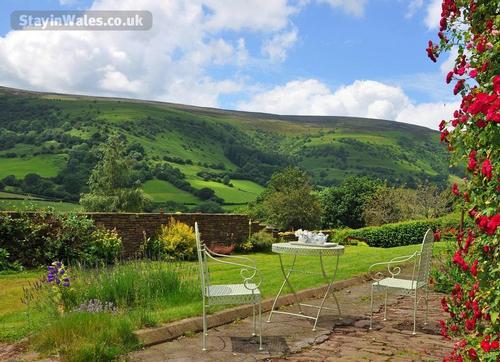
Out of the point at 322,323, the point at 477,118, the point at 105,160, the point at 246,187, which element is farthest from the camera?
the point at 246,187

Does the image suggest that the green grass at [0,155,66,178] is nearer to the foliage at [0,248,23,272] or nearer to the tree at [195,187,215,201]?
the tree at [195,187,215,201]

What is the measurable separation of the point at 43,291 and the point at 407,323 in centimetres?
492

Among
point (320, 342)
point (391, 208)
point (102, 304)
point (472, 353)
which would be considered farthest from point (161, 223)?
point (391, 208)

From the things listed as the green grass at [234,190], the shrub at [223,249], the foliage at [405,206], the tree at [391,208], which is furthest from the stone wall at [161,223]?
the green grass at [234,190]

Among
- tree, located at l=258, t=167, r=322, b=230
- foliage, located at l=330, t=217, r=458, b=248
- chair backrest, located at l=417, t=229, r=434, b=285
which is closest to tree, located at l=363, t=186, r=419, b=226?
tree, located at l=258, t=167, r=322, b=230

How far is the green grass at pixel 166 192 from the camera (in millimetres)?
66250

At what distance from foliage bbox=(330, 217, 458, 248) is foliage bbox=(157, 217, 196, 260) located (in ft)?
45.0

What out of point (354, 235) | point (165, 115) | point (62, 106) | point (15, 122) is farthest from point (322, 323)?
point (165, 115)

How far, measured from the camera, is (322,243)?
674 cm

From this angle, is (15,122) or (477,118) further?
(15,122)

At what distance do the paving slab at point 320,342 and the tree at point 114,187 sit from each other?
4763 cm

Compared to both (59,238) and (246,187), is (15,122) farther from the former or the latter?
(59,238)

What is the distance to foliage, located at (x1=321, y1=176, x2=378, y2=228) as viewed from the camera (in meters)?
50.9

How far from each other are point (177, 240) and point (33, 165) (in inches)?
2340
